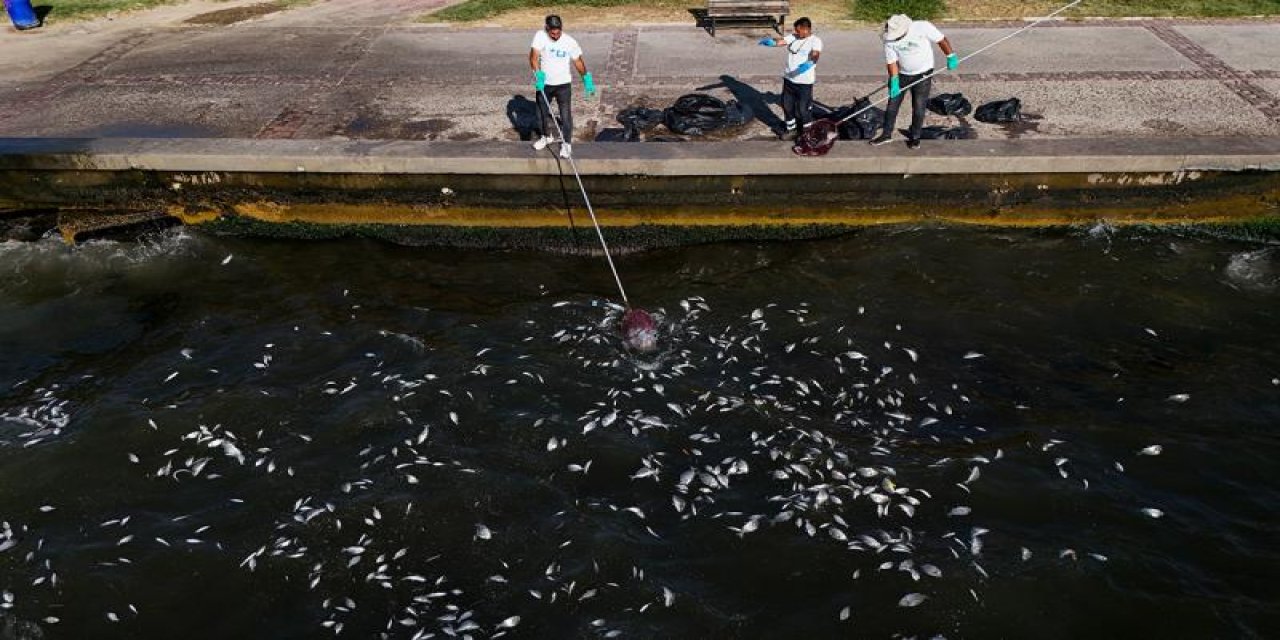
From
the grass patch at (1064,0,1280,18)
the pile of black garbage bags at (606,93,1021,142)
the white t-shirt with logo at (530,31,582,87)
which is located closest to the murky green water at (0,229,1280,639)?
the pile of black garbage bags at (606,93,1021,142)

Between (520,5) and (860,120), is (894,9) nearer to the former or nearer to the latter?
(860,120)

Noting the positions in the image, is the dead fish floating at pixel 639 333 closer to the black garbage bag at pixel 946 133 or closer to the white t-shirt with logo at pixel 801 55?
the white t-shirt with logo at pixel 801 55

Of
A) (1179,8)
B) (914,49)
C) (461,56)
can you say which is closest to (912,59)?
(914,49)

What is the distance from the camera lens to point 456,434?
1070 centimetres

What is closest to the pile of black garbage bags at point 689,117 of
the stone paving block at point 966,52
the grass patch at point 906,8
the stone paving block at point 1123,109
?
the stone paving block at point 966,52

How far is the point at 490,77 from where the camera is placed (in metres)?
17.7

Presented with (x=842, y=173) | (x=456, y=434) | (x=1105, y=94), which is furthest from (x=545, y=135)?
(x=1105, y=94)

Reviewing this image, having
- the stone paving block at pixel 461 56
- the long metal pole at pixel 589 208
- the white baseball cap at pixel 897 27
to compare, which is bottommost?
the long metal pole at pixel 589 208

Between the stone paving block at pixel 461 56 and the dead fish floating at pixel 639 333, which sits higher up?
the stone paving block at pixel 461 56

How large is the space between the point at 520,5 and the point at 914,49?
37.6 feet

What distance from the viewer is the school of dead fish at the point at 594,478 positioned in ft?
29.1

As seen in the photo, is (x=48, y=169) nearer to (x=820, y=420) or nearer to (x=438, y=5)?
(x=438, y=5)

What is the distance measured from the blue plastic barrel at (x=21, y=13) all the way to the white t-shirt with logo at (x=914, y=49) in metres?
19.3

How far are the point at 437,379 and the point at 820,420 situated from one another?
469 centimetres
